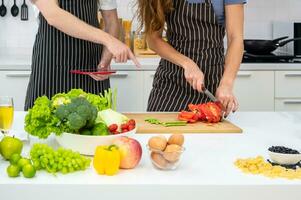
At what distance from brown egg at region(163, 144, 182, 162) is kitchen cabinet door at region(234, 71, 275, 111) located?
2026mm

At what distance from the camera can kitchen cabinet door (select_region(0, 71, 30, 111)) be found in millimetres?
3070

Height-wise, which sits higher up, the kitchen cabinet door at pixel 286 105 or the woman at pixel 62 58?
the woman at pixel 62 58

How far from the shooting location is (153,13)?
202 cm

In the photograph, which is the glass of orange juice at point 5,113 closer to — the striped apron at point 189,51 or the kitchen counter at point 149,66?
the striped apron at point 189,51

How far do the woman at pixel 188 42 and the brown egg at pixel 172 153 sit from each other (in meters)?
0.83

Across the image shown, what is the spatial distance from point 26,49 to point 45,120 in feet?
7.98

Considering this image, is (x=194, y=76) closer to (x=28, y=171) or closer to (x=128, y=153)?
(x=128, y=153)

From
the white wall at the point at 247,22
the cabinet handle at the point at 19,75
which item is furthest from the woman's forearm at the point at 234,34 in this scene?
the white wall at the point at 247,22

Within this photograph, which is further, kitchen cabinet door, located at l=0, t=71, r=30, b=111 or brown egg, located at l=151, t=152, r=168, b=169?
kitchen cabinet door, located at l=0, t=71, r=30, b=111

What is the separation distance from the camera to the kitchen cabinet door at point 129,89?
10.1ft

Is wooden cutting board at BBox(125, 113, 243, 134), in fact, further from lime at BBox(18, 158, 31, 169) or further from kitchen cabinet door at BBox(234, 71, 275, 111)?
kitchen cabinet door at BBox(234, 71, 275, 111)

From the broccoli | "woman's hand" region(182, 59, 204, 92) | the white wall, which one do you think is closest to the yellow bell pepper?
the broccoli

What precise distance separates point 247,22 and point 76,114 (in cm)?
269

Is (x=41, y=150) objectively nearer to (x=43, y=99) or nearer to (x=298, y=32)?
(x=43, y=99)
